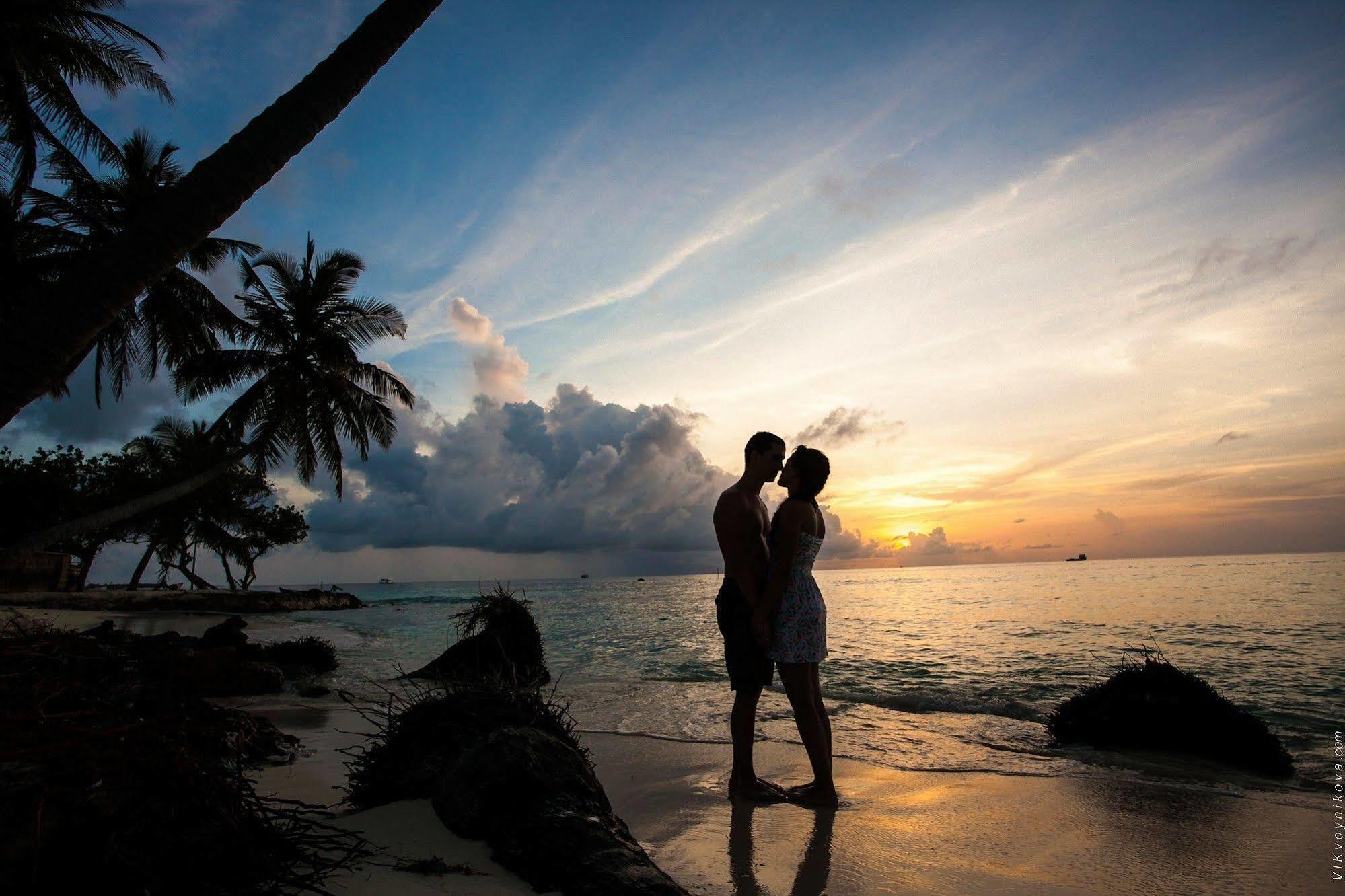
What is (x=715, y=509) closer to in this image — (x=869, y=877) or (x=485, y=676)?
(x=485, y=676)

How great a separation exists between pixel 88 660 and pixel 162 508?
42593mm

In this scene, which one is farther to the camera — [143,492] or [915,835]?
[143,492]

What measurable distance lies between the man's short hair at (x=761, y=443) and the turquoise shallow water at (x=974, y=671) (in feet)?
9.43

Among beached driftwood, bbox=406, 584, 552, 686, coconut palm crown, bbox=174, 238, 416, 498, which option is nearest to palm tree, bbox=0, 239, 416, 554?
coconut palm crown, bbox=174, 238, 416, 498

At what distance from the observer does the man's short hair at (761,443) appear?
4805 millimetres

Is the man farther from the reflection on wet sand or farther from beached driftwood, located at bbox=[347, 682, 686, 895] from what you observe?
beached driftwood, located at bbox=[347, 682, 686, 895]

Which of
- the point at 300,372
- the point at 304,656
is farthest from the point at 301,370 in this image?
the point at 304,656

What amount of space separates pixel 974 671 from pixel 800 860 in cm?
863

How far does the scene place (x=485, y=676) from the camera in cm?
372

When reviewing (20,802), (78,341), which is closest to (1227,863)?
(20,802)

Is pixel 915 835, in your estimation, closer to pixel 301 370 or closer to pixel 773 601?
pixel 773 601

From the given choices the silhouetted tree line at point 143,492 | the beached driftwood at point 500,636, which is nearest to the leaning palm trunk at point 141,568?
the silhouetted tree line at point 143,492

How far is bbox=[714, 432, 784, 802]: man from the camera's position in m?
4.70

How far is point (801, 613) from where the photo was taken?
4645 millimetres
